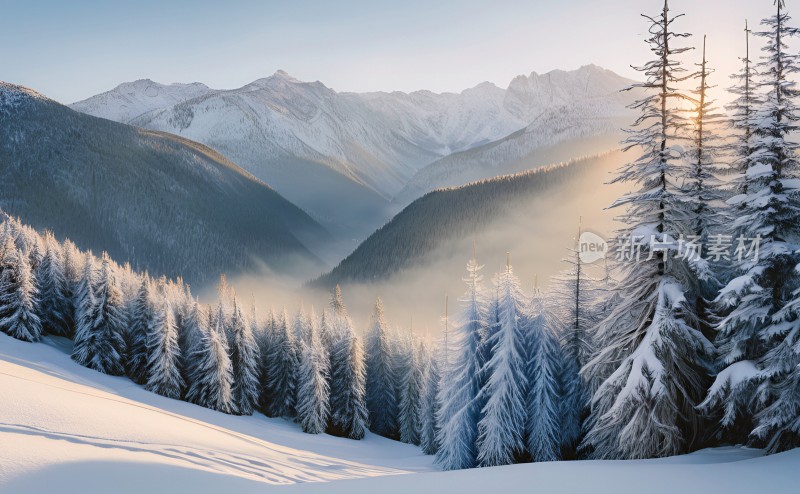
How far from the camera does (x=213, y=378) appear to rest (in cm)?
4519

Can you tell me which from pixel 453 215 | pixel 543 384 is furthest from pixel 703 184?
pixel 453 215

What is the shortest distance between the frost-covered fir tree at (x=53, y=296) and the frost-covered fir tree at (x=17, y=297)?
4168mm

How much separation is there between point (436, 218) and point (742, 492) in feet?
484

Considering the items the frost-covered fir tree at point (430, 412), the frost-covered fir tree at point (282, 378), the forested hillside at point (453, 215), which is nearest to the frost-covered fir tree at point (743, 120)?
the frost-covered fir tree at point (430, 412)

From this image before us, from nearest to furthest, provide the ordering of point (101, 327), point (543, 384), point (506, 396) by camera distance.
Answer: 1. point (543, 384)
2. point (506, 396)
3. point (101, 327)

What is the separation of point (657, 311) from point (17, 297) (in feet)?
159

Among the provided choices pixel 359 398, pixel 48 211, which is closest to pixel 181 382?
pixel 359 398

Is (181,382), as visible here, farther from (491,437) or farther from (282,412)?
(491,437)

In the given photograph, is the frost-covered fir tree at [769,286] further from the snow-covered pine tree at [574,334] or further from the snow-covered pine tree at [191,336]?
the snow-covered pine tree at [191,336]

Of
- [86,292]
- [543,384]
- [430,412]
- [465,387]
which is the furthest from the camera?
[86,292]

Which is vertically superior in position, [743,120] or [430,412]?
[743,120]

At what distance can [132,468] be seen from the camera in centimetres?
1242

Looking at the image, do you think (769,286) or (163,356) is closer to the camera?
(769,286)

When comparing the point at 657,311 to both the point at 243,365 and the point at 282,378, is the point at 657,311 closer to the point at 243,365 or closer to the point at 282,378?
the point at 243,365
